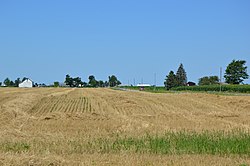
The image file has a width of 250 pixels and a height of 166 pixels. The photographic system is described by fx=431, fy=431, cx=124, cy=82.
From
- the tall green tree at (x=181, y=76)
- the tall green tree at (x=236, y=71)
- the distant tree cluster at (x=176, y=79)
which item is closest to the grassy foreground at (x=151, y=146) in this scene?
the tall green tree at (x=236, y=71)

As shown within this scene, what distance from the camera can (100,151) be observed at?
43.5ft

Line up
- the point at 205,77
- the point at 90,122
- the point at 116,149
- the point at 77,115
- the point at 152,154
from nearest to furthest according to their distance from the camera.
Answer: the point at 152,154
the point at 116,149
the point at 90,122
the point at 77,115
the point at 205,77

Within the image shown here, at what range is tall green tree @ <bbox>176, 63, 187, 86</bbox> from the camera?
16618 cm

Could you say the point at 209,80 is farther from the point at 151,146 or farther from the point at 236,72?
the point at 151,146

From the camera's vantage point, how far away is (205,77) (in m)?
168

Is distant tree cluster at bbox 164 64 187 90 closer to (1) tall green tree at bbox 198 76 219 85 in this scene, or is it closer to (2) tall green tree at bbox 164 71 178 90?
(2) tall green tree at bbox 164 71 178 90

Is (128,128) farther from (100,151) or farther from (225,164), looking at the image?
(225,164)

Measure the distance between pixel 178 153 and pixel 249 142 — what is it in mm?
3015

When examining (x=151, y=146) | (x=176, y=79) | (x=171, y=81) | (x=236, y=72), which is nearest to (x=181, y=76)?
(x=176, y=79)

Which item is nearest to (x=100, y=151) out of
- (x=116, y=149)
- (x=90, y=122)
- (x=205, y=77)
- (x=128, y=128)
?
(x=116, y=149)

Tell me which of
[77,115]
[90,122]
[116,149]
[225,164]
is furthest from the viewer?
[77,115]

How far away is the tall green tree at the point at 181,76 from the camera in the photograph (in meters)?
166

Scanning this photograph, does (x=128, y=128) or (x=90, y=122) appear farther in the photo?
(x=90, y=122)

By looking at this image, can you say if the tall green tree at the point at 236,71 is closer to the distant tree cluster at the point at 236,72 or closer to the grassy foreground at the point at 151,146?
the distant tree cluster at the point at 236,72
